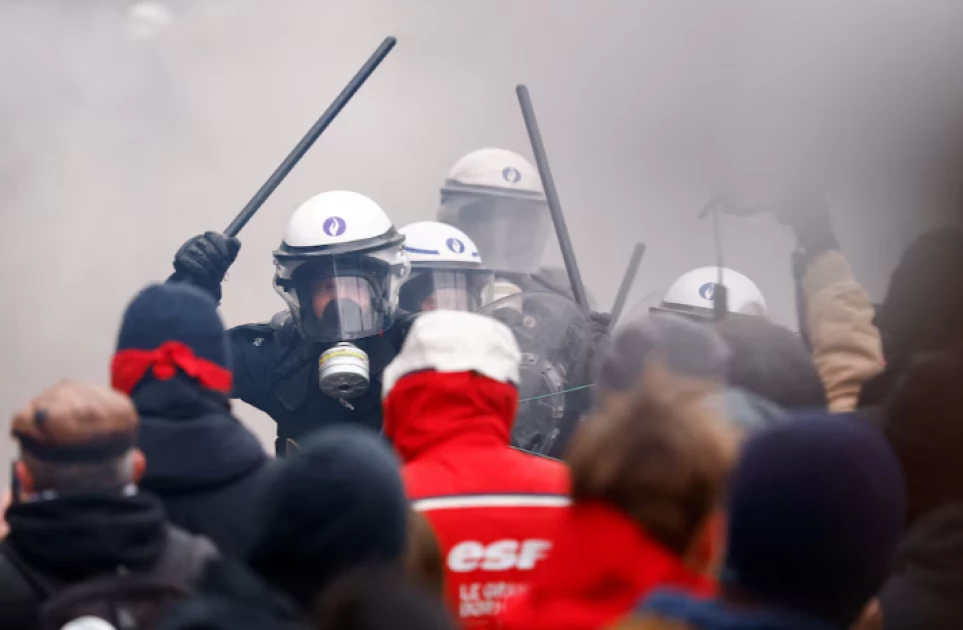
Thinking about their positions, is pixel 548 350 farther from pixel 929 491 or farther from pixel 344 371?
pixel 929 491

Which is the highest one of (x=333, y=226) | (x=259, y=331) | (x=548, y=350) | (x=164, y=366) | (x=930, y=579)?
(x=333, y=226)

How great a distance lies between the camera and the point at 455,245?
5.88 metres

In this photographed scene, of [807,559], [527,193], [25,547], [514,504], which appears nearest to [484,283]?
[527,193]

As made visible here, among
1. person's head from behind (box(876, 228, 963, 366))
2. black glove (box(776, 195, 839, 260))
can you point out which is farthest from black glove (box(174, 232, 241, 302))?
person's head from behind (box(876, 228, 963, 366))

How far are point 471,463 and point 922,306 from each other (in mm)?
1023

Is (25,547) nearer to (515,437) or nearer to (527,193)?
(515,437)

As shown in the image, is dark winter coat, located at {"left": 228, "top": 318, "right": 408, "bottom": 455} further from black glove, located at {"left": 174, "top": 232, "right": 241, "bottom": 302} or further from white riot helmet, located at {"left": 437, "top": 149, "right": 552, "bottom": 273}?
white riot helmet, located at {"left": 437, "top": 149, "right": 552, "bottom": 273}

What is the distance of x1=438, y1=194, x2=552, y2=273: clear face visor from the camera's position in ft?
23.0

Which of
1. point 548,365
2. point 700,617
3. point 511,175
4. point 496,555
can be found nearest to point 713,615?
point 700,617

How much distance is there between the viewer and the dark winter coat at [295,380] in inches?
185

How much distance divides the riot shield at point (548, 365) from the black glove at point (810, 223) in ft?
2.99

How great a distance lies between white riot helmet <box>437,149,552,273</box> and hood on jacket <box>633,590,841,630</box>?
524 cm

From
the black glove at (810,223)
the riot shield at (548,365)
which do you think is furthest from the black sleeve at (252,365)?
the black glove at (810,223)

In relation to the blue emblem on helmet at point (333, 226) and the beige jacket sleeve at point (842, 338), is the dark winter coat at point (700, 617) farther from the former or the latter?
the blue emblem on helmet at point (333, 226)
